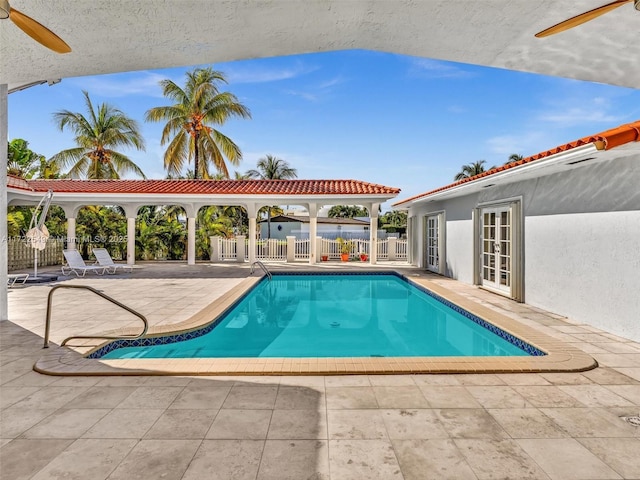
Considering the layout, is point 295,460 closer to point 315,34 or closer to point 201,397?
point 201,397

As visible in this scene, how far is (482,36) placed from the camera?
5.12 m

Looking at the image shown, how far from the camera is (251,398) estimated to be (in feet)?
11.6

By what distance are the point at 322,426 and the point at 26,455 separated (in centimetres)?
219

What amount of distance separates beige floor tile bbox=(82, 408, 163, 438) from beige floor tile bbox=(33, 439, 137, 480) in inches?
3.3

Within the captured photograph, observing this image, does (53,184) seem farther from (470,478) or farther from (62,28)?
(470,478)

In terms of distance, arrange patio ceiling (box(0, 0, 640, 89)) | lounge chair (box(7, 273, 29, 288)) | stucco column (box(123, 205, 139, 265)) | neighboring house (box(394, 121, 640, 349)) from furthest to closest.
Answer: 1. stucco column (box(123, 205, 139, 265))
2. lounge chair (box(7, 273, 29, 288))
3. neighboring house (box(394, 121, 640, 349))
4. patio ceiling (box(0, 0, 640, 89))

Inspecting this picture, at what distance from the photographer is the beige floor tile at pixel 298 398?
337 cm

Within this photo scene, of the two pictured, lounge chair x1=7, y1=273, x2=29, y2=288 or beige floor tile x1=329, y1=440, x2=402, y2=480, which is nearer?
beige floor tile x1=329, y1=440, x2=402, y2=480

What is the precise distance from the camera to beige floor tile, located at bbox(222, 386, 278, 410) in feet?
11.1

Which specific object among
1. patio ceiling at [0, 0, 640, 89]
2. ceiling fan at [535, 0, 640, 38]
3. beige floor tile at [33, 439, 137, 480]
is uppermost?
patio ceiling at [0, 0, 640, 89]

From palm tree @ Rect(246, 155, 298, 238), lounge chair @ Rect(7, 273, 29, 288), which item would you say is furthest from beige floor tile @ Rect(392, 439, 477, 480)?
palm tree @ Rect(246, 155, 298, 238)

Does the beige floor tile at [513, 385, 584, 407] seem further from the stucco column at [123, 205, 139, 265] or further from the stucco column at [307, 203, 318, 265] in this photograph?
the stucco column at [123, 205, 139, 265]

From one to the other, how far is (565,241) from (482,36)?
13.5 feet

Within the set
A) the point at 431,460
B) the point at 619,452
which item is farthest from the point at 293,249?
the point at 619,452
